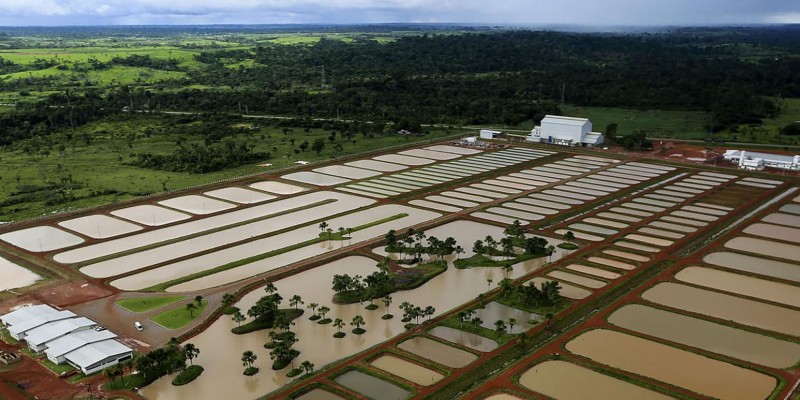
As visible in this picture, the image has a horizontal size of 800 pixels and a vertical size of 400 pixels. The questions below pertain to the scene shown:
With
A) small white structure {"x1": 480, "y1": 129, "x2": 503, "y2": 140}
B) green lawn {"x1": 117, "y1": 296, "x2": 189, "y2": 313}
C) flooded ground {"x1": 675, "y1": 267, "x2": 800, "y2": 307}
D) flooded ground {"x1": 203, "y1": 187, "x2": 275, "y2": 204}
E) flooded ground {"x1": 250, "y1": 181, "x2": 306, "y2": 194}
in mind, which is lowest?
green lawn {"x1": 117, "y1": 296, "x2": 189, "y2": 313}

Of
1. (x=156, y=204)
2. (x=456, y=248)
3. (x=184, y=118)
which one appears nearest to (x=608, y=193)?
(x=456, y=248)

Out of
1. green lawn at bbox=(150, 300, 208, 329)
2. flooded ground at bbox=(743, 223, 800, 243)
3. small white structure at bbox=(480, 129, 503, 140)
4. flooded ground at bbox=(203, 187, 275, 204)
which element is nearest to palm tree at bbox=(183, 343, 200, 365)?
green lawn at bbox=(150, 300, 208, 329)

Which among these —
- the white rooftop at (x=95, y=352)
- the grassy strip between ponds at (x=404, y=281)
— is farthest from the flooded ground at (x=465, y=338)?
the white rooftop at (x=95, y=352)

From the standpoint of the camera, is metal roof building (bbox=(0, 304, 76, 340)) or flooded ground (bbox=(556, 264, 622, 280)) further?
flooded ground (bbox=(556, 264, 622, 280))

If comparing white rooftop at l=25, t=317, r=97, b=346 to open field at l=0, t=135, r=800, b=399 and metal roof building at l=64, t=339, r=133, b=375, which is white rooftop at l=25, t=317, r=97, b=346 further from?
open field at l=0, t=135, r=800, b=399

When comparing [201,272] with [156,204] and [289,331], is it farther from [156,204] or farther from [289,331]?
[156,204]

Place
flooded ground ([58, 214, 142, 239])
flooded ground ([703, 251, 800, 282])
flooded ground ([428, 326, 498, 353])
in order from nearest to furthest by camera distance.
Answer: flooded ground ([428, 326, 498, 353]), flooded ground ([703, 251, 800, 282]), flooded ground ([58, 214, 142, 239])
